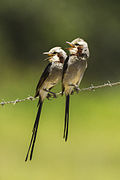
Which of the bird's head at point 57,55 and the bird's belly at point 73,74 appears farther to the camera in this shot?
the bird's head at point 57,55

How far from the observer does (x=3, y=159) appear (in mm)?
7316

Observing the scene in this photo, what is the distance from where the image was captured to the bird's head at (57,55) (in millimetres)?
3406

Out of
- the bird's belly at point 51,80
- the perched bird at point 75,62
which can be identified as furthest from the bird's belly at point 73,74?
the bird's belly at point 51,80

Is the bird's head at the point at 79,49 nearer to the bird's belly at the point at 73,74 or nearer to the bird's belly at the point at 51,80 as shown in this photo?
the bird's belly at the point at 73,74

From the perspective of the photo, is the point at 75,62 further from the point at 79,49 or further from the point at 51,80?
the point at 51,80

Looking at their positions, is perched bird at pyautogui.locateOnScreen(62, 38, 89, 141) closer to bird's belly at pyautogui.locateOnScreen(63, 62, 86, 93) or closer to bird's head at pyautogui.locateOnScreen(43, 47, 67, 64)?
bird's belly at pyautogui.locateOnScreen(63, 62, 86, 93)

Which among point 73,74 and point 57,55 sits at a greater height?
point 57,55

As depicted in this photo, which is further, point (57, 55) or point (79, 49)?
point (57, 55)

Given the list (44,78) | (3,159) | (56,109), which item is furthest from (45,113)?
(44,78)

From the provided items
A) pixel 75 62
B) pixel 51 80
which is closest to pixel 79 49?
pixel 75 62

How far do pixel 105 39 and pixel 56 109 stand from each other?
3301 millimetres

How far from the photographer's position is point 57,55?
11.3ft

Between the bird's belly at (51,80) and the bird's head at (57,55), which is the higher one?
the bird's head at (57,55)

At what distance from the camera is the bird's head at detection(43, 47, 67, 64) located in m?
3.41
